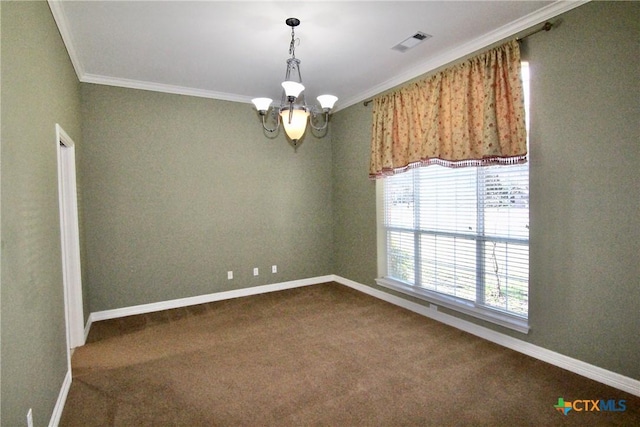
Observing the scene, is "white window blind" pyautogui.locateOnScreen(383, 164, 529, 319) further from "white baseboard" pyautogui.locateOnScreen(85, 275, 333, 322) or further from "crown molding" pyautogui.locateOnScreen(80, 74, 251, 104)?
"crown molding" pyautogui.locateOnScreen(80, 74, 251, 104)

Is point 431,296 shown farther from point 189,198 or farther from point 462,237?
→ point 189,198

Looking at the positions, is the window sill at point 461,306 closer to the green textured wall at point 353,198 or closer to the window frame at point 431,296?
the window frame at point 431,296

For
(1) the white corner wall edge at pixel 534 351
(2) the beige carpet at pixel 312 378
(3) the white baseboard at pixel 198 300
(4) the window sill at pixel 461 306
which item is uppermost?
(4) the window sill at pixel 461 306

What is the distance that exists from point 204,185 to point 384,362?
3.17 meters

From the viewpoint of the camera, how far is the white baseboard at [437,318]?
2.38 metres

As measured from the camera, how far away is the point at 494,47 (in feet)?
9.78

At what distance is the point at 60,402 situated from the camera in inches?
85.9

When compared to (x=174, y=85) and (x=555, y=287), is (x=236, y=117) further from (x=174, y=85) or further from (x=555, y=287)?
(x=555, y=287)

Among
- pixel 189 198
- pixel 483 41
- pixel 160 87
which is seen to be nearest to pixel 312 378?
pixel 189 198

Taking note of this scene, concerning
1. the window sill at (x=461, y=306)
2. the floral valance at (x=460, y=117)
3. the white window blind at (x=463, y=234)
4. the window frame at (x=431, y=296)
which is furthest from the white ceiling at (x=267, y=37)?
the window sill at (x=461, y=306)

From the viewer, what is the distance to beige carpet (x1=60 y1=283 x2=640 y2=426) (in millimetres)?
2104

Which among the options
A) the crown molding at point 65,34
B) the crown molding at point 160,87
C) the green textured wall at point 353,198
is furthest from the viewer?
the green textured wall at point 353,198

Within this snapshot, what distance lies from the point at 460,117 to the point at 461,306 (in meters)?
1.93

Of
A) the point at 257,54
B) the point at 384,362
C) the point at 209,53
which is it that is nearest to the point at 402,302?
the point at 384,362
